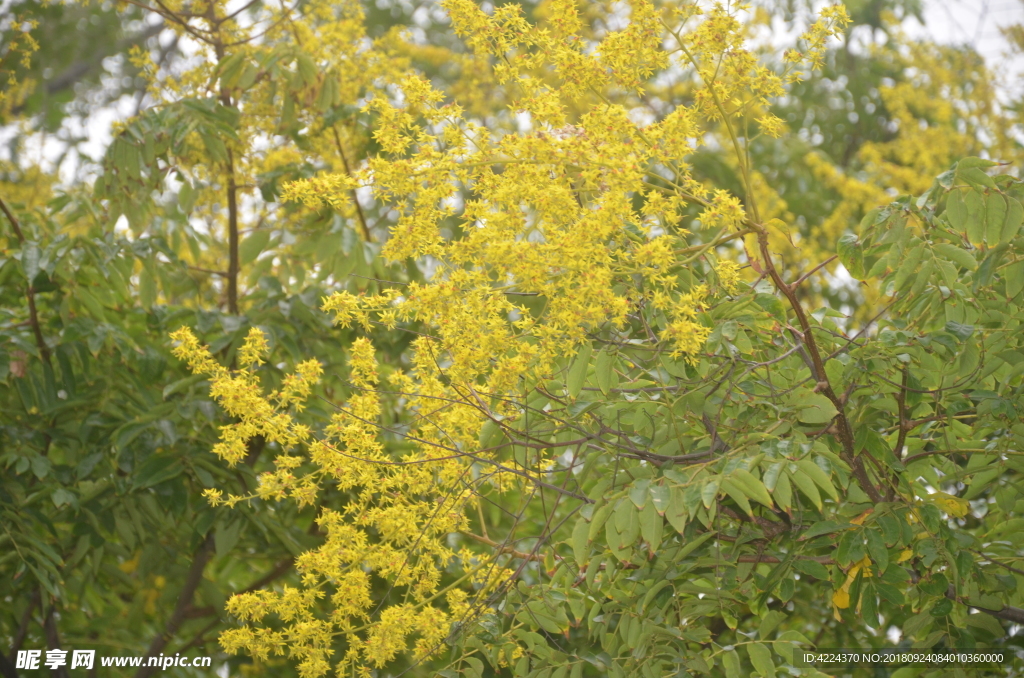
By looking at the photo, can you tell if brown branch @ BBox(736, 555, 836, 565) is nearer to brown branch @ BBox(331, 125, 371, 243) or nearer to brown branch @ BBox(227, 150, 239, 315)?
brown branch @ BBox(331, 125, 371, 243)

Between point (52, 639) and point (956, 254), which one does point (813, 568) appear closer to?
point (956, 254)

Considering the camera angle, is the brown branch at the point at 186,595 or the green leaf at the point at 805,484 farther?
the brown branch at the point at 186,595

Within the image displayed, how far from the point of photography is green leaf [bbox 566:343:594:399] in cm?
166

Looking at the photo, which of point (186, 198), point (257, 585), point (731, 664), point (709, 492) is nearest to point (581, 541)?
point (709, 492)

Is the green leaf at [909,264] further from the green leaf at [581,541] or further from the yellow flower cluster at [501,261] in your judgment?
the green leaf at [581,541]

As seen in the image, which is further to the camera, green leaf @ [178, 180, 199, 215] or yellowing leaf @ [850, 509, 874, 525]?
green leaf @ [178, 180, 199, 215]

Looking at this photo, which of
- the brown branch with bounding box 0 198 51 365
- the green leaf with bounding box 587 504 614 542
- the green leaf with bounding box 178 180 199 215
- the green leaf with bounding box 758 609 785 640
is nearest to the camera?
the green leaf with bounding box 587 504 614 542

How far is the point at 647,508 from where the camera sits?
1520 millimetres

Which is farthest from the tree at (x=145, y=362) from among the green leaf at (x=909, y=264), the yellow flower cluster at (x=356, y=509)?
the green leaf at (x=909, y=264)

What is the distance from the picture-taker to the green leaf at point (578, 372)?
1656 mm

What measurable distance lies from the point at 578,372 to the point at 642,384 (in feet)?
0.67

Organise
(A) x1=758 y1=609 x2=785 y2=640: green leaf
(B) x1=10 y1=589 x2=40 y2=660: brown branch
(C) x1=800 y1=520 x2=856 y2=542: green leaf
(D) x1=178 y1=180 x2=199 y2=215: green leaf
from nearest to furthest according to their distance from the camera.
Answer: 1. (C) x1=800 y1=520 x2=856 y2=542: green leaf
2. (A) x1=758 y1=609 x2=785 y2=640: green leaf
3. (B) x1=10 y1=589 x2=40 y2=660: brown branch
4. (D) x1=178 y1=180 x2=199 y2=215: green leaf

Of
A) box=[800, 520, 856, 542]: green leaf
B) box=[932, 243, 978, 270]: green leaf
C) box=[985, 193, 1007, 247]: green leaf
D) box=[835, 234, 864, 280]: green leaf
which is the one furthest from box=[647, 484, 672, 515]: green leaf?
box=[985, 193, 1007, 247]: green leaf

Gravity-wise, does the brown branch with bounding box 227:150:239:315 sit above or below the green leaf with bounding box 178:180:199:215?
below
